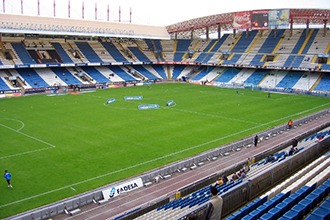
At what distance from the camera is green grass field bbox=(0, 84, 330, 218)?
21.8 m

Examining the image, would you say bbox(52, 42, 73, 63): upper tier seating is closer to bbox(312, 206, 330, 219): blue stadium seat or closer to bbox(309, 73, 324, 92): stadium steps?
bbox(309, 73, 324, 92): stadium steps

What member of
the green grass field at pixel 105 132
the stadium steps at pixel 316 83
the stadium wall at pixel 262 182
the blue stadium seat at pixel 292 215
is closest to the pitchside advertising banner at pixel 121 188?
the green grass field at pixel 105 132

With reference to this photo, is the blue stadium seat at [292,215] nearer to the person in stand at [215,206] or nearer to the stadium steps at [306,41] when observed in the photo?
the person in stand at [215,206]

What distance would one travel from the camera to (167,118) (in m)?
39.2

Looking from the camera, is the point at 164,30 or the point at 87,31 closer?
the point at 87,31

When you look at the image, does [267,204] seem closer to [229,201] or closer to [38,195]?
[229,201]

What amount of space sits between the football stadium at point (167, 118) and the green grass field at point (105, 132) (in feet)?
0.46

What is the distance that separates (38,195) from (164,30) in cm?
7072

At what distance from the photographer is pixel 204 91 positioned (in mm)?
62281

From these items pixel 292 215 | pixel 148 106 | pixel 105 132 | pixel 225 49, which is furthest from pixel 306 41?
pixel 292 215

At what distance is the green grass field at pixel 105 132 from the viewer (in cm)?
2175

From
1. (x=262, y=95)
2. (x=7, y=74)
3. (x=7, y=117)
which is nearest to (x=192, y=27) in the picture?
(x=262, y=95)

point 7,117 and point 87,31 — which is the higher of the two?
point 87,31

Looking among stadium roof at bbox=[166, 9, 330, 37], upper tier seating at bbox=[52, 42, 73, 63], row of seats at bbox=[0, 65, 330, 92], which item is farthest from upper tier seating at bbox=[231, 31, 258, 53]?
upper tier seating at bbox=[52, 42, 73, 63]
